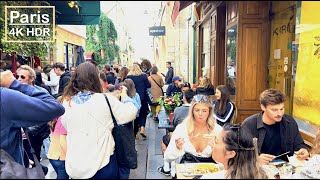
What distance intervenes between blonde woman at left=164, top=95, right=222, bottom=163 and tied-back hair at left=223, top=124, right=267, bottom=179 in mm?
808

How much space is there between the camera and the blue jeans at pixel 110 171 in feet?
7.76

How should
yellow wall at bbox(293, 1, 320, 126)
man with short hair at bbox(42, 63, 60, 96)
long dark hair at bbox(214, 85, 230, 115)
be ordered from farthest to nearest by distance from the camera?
man with short hair at bbox(42, 63, 60, 96), long dark hair at bbox(214, 85, 230, 115), yellow wall at bbox(293, 1, 320, 126)

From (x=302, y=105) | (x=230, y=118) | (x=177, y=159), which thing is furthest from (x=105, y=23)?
(x=230, y=118)

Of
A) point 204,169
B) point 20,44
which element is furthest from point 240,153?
point 20,44

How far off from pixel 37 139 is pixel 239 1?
286cm

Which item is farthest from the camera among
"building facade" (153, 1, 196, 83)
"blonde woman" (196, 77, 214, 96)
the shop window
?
"building facade" (153, 1, 196, 83)

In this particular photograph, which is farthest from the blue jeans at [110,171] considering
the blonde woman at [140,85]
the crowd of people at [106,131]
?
the blonde woman at [140,85]

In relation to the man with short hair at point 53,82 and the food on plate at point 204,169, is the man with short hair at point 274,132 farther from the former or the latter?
the man with short hair at point 53,82

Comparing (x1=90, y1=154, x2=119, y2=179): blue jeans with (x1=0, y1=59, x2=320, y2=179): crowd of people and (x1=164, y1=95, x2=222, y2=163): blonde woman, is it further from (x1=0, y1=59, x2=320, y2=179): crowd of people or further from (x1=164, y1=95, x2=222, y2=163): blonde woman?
(x1=164, y1=95, x2=222, y2=163): blonde woman

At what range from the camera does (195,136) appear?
2.94 metres

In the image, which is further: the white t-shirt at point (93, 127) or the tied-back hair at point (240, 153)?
the white t-shirt at point (93, 127)

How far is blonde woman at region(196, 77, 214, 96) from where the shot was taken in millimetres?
4929

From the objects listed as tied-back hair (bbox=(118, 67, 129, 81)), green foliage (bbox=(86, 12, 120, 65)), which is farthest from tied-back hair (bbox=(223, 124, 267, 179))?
tied-back hair (bbox=(118, 67, 129, 81))

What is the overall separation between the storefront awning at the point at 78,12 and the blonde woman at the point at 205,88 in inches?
115
